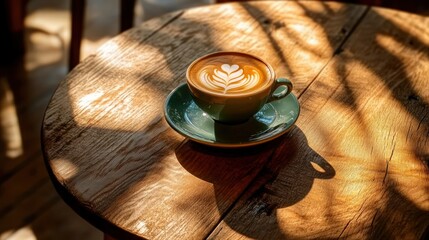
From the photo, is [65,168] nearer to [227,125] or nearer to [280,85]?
[227,125]

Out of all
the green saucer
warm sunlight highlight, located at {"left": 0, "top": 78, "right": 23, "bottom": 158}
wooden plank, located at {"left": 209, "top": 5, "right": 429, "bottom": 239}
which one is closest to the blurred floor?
warm sunlight highlight, located at {"left": 0, "top": 78, "right": 23, "bottom": 158}

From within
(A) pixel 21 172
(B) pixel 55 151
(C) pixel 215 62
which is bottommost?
(A) pixel 21 172

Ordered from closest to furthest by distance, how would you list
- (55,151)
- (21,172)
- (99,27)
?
(55,151) → (21,172) → (99,27)

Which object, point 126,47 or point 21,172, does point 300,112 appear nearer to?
point 126,47

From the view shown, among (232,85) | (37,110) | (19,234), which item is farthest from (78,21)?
(232,85)

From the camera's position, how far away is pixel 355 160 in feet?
3.56

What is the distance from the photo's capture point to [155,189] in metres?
1.00

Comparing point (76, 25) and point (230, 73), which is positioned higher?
point (230, 73)

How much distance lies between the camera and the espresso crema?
109 cm

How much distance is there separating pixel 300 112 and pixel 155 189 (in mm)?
370

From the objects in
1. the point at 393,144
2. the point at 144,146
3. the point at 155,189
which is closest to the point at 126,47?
the point at 144,146

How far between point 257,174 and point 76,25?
1541mm

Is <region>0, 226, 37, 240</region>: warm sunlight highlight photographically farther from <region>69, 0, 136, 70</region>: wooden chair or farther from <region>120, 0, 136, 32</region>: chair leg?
<region>120, 0, 136, 32</region>: chair leg

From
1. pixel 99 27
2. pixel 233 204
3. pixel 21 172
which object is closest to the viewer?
pixel 233 204
